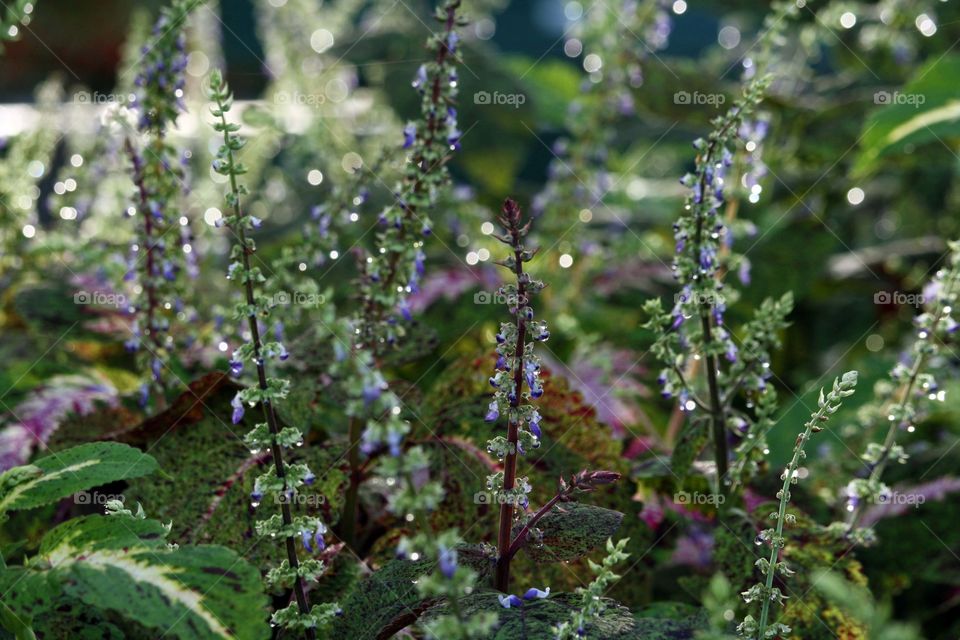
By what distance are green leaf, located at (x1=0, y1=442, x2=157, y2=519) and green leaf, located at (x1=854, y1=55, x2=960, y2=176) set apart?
1.78 m

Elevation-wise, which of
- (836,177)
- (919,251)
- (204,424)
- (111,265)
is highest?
(836,177)

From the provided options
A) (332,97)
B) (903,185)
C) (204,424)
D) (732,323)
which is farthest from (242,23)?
(204,424)

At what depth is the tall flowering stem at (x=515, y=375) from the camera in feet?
4.33

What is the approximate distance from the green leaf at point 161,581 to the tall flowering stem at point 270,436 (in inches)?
5.7

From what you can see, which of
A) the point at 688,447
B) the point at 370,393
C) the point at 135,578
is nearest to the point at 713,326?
the point at 688,447

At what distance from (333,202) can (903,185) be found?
2840 mm

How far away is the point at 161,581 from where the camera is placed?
1211mm

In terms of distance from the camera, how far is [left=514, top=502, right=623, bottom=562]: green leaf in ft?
4.52

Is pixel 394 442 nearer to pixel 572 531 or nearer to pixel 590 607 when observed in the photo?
pixel 590 607

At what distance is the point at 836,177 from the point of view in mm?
3430

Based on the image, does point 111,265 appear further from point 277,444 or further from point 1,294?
point 277,444

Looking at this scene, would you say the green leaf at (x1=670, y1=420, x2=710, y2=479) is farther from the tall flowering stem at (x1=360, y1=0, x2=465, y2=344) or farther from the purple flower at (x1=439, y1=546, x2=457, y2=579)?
the purple flower at (x1=439, y1=546, x2=457, y2=579)

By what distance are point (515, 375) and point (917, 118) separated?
1.56 meters

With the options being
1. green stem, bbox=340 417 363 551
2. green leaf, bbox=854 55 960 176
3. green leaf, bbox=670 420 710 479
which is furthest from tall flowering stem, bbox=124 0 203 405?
green leaf, bbox=854 55 960 176
